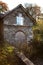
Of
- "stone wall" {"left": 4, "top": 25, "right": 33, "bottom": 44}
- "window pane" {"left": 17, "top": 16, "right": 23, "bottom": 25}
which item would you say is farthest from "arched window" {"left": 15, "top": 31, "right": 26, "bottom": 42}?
"window pane" {"left": 17, "top": 16, "right": 23, "bottom": 25}

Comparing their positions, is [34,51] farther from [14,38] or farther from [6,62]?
[6,62]

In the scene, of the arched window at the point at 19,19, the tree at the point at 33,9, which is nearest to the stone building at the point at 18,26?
the arched window at the point at 19,19

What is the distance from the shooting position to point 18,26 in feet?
103

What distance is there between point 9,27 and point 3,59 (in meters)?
16.9

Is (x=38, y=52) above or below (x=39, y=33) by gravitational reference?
below

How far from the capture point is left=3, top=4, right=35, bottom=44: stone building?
3052cm

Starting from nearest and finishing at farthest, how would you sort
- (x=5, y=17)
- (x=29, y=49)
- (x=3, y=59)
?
Result: (x=3, y=59) → (x=29, y=49) → (x=5, y=17)

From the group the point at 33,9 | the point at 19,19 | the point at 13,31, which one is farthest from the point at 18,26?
the point at 33,9

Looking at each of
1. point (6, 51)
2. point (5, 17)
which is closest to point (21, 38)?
point (5, 17)

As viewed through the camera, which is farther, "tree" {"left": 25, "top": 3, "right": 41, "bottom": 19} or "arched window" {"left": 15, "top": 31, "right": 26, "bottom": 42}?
"tree" {"left": 25, "top": 3, "right": 41, "bottom": 19}

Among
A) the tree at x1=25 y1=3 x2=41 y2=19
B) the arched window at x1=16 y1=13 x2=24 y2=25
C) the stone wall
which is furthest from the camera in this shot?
the tree at x1=25 y1=3 x2=41 y2=19

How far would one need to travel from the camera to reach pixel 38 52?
27.7 m

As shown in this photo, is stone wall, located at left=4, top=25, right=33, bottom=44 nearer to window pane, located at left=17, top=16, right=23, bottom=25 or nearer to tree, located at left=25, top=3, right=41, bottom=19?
window pane, located at left=17, top=16, right=23, bottom=25

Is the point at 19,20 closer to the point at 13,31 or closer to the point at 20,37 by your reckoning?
the point at 13,31
